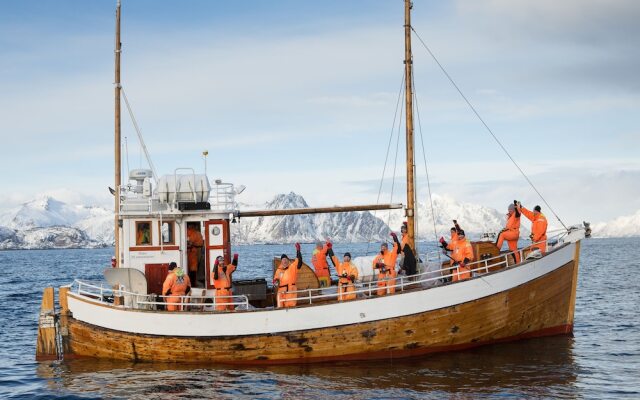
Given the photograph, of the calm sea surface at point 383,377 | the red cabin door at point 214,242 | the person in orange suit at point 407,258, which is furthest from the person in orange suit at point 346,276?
the red cabin door at point 214,242

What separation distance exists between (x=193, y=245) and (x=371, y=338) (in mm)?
6163

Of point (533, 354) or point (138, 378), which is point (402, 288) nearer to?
point (533, 354)

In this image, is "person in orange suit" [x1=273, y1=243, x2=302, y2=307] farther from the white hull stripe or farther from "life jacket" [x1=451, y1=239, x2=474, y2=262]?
"life jacket" [x1=451, y1=239, x2=474, y2=262]

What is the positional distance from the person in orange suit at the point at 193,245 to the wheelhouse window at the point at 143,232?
3.85 feet

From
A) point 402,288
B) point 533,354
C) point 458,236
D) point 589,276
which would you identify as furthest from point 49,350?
point 589,276

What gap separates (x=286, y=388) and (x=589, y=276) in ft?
136

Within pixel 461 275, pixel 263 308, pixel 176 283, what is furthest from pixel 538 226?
pixel 176 283

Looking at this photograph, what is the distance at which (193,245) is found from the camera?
20328 mm

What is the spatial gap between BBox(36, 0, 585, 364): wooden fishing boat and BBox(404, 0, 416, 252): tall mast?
31mm

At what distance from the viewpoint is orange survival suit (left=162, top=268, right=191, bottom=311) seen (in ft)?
59.7

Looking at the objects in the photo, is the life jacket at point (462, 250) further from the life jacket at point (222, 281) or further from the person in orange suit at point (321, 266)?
the life jacket at point (222, 281)

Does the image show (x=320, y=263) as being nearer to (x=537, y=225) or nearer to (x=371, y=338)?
(x=371, y=338)

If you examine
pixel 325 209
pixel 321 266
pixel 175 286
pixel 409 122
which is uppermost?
pixel 409 122

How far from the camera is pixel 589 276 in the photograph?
2041 inches
